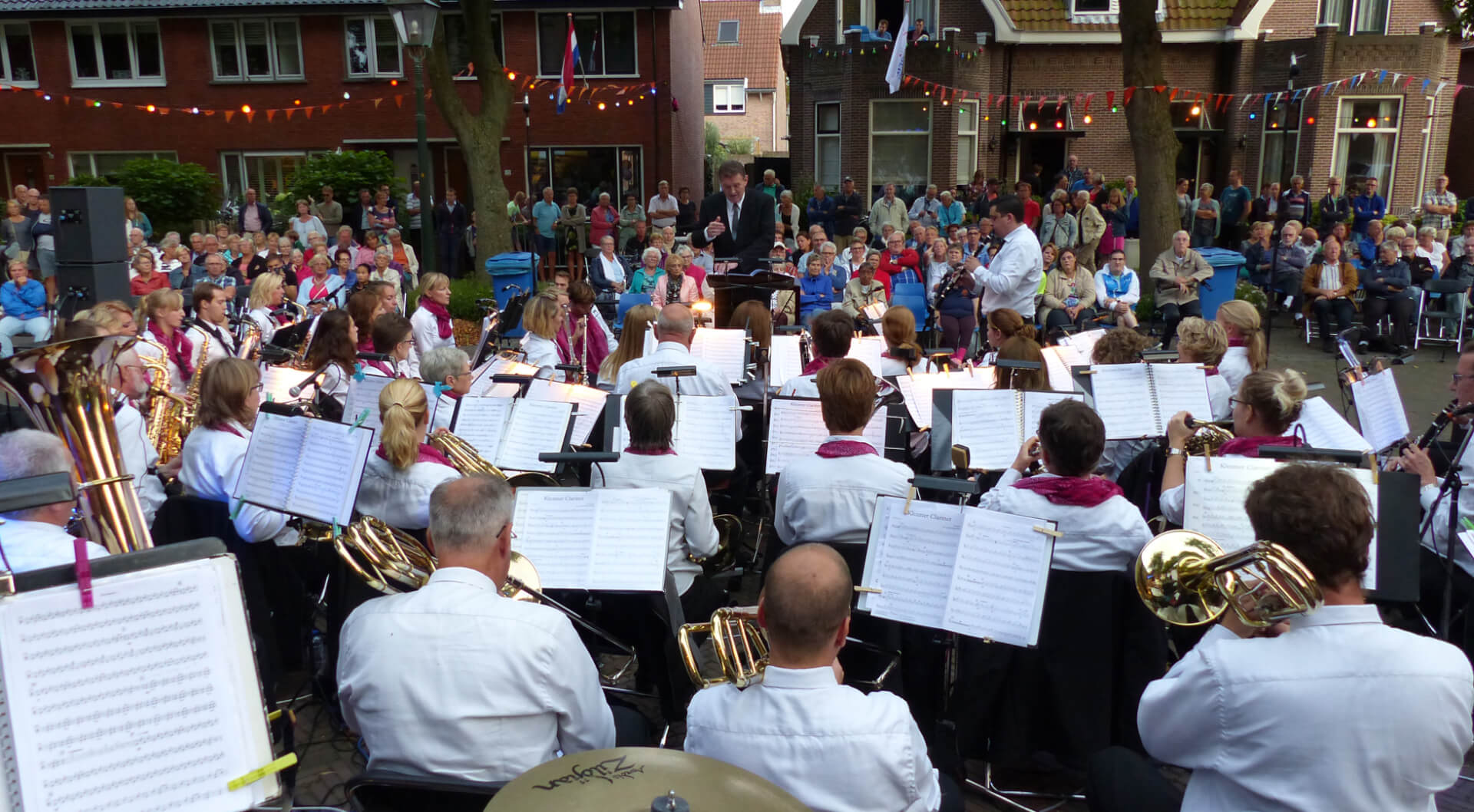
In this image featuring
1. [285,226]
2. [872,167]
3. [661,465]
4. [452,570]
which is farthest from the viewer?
[872,167]

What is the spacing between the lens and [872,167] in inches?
846

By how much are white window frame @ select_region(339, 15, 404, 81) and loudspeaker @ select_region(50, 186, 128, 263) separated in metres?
16.5

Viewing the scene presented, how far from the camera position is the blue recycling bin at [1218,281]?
12383mm

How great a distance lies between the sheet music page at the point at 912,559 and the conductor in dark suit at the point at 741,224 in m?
6.73

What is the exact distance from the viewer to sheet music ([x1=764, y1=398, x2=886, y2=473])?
4898 millimetres

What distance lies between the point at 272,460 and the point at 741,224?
6.64m

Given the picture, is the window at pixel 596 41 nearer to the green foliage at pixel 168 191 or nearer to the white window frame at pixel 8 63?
the green foliage at pixel 168 191

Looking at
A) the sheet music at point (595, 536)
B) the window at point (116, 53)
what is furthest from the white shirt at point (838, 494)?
the window at point (116, 53)

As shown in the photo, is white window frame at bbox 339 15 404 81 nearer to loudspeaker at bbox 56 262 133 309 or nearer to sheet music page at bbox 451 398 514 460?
loudspeaker at bbox 56 262 133 309

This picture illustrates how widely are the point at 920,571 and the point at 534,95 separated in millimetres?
20914

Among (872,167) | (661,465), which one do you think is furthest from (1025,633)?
(872,167)

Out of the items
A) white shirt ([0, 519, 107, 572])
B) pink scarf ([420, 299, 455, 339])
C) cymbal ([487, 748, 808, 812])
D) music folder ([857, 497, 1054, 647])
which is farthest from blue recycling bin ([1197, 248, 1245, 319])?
white shirt ([0, 519, 107, 572])

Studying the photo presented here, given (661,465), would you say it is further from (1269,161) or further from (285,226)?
(1269,161)

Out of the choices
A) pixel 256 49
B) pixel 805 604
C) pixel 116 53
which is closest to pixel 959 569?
pixel 805 604
